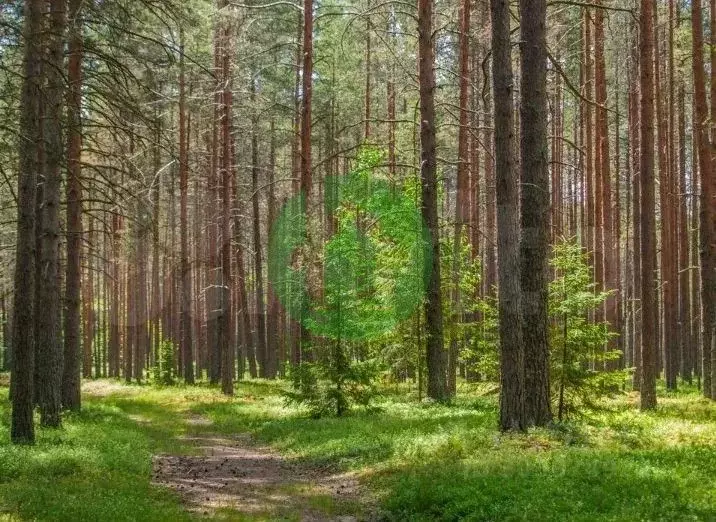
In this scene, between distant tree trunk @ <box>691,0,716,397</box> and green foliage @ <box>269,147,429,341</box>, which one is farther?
distant tree trunk @ <box>691,0,716,397</box>

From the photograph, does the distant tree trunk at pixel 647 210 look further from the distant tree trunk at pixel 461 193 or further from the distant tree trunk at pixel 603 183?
the distant tree trunk at pixel 603 183

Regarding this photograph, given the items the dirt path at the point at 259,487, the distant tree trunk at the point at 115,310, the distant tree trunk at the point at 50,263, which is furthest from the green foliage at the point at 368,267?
the distant tree trunk at the point at 115,310

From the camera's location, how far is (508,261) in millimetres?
10680

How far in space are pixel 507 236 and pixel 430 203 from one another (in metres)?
6.73

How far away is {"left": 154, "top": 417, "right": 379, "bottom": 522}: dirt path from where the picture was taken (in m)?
8.61

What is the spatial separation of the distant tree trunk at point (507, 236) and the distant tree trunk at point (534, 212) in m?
0.36

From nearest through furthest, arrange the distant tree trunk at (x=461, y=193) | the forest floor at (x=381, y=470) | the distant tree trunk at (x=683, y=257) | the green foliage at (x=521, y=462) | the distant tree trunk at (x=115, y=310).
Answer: the green foliage at (x=521, y=462) < the forest floor at (x=381, y=470) < the distant tree trunk at (x=461, y=193) < the distant tree trunk at (x=683, y=257) < the distant tree trunk at (x=115, y=310)

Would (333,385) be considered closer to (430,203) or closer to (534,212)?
(430,203)

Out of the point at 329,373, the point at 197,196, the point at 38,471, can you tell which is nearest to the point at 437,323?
the point at 329,373

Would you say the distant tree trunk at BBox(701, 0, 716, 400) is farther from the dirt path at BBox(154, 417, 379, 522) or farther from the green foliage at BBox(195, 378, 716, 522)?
the dirt path at BBox(154, 417, 379, 522)

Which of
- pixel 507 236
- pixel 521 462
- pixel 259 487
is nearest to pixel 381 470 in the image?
pixel 259 487

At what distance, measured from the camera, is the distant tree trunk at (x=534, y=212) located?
1096 centimetres

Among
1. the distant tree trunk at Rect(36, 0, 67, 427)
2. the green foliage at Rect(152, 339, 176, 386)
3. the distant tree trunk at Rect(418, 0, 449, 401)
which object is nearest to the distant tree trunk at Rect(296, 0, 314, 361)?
the distant tree trunk at Rect(418, 0, 449, 401)

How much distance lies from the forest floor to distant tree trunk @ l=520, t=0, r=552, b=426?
72cm
